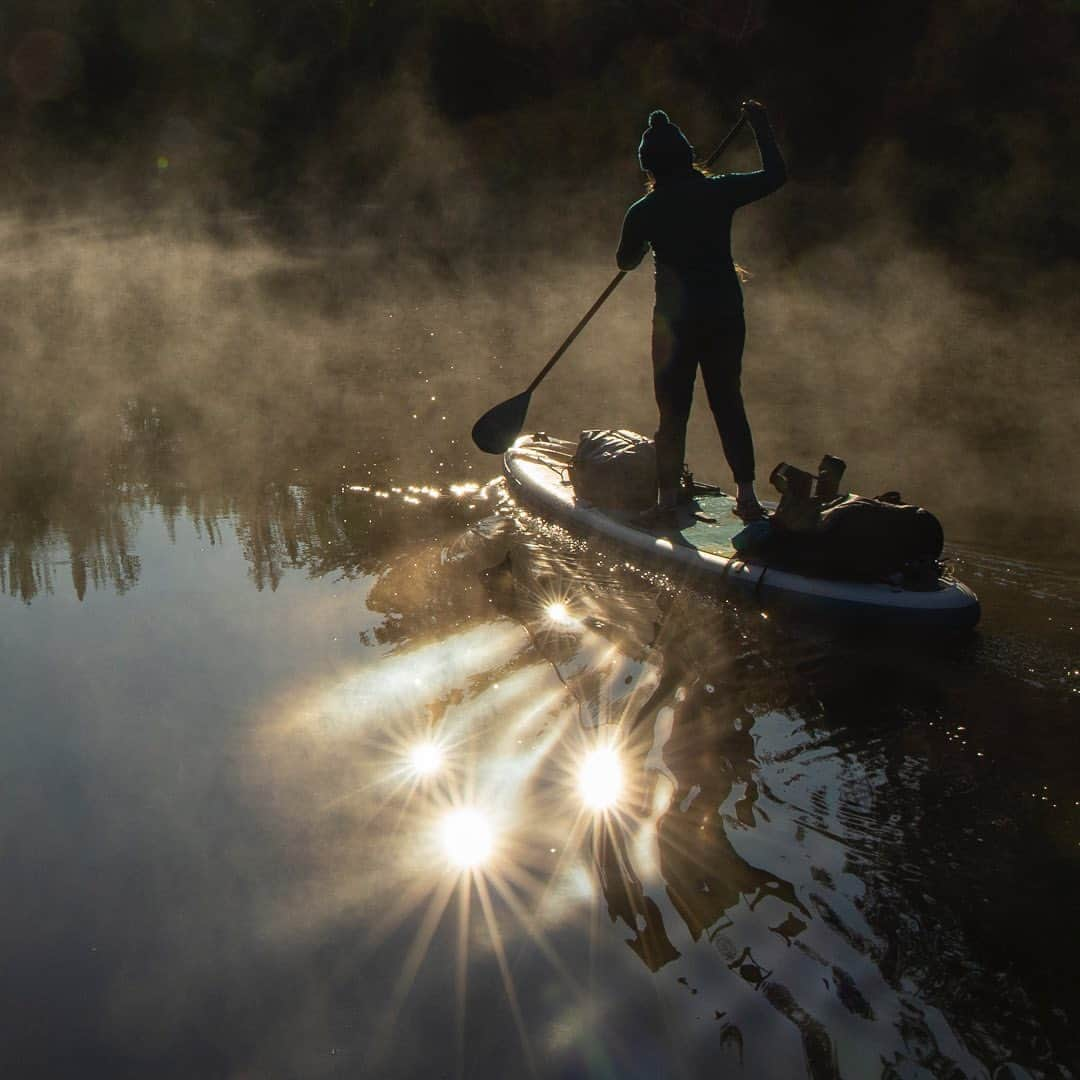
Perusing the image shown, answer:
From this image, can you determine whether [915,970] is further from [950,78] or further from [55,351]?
[950,78]

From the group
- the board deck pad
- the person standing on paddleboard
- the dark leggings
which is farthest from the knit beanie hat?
the board deck pad

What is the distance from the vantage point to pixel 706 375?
6516 millimetres

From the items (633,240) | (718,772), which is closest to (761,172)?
(633,240)

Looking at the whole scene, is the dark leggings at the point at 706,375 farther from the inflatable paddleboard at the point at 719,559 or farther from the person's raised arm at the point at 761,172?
the person's raised arm at the point at 761,172

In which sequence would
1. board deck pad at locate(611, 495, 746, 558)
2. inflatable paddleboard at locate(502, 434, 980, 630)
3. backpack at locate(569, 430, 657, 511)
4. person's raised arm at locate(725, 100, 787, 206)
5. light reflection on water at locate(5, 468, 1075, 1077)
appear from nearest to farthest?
light reflection on water at locate(5, 468, 1075, 1077), inflatable paddleboard at locate(502, 434, 980, 630), person's raised arm at locate(725, 100, 787, 206), board deck pad at locate(611, 495, 746, 558), backpack at locate(569, 430, 657, 511)

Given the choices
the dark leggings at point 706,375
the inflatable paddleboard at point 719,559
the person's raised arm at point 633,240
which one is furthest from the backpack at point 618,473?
the person's raised arm at point 633,240

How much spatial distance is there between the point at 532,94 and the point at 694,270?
742 inches

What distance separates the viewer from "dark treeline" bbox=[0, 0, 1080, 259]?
19.8 m

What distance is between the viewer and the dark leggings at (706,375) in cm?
642

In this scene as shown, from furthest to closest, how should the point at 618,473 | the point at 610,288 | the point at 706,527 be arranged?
the point at 610,288 < the point at 618,473 < the point at 706,527

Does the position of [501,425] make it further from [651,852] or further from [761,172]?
[651,852]

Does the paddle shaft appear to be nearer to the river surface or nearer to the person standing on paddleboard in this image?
the person standing on paddleboard

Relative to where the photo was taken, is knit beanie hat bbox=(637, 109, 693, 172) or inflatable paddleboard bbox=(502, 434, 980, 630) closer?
inflatable paddleboard bbox=(502, 434, 980, 630)

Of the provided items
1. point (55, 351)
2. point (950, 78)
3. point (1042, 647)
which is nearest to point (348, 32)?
point (950, 78)
